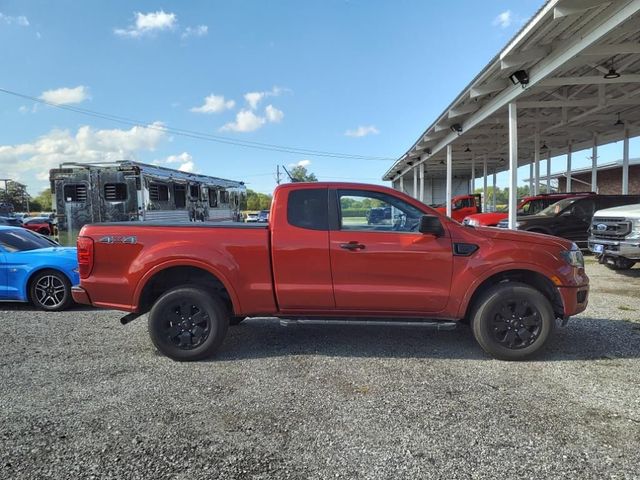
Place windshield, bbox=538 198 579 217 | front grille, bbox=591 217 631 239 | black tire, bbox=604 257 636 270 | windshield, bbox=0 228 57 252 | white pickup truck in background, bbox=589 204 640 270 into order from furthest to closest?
windshield, bbox=538 198 579 217
black tire, bbox=604 257 636 270
front grille, bbox=591 217 631 239
white pickup truck in background, bbox=589 204 640 270
windshield, bbox=0 228 57 252

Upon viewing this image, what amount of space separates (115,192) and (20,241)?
389 centimetres

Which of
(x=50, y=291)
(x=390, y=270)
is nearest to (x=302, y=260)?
(x=390, y=270)

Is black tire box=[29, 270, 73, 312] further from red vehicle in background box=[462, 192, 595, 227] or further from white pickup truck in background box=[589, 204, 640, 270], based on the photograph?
red vehicle in background box=[462, 192, 595, 227]

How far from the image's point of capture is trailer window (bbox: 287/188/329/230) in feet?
15.3

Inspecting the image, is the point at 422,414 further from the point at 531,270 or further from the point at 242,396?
the point at 531,270

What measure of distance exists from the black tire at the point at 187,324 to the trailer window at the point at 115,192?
7.35 meters

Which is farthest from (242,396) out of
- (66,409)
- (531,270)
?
(531,270)

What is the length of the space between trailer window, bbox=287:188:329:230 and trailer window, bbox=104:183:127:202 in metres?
7.76

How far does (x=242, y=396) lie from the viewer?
3777 millimetres

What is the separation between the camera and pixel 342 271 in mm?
4562

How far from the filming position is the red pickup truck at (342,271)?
14.8ft

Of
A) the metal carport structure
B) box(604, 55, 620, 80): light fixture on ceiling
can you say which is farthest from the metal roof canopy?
box(604, 55, 620, 80): light fixture on ceiling

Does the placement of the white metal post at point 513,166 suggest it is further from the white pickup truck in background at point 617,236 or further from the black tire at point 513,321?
the black tire at point 513,321

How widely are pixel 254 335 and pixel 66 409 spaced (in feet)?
7.82
